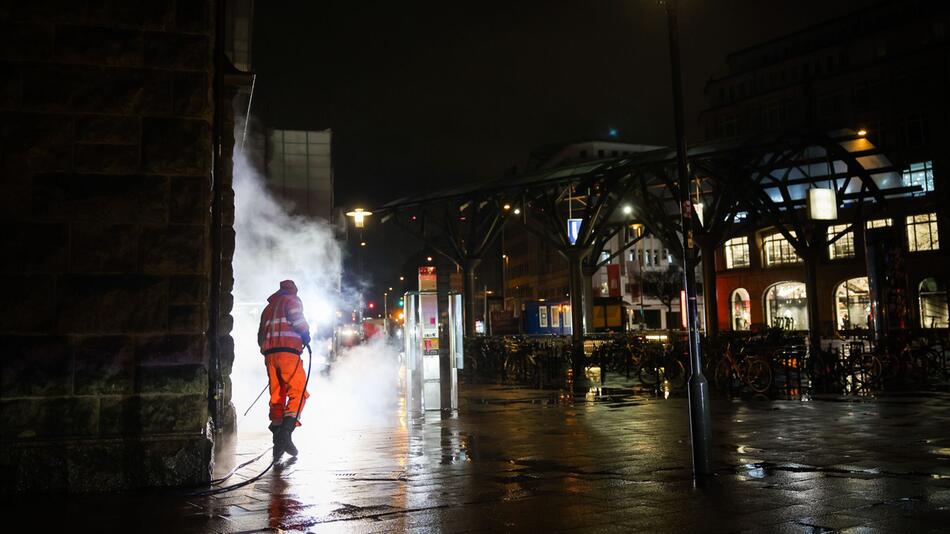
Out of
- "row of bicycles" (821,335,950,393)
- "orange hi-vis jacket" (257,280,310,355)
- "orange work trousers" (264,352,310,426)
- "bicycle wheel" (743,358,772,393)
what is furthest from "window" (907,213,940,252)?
"orange work trousers" (264,352,310,426)

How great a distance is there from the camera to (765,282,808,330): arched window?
60.3 meters

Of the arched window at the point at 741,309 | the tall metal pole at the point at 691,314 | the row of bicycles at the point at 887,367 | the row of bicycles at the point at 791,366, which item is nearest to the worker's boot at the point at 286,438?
the tall metal pole at the point at 691,314

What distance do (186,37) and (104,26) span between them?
760 mm

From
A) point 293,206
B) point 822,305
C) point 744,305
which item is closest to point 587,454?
point 293,206

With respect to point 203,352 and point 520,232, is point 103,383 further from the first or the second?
point 520,232

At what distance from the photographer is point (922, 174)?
54906mm

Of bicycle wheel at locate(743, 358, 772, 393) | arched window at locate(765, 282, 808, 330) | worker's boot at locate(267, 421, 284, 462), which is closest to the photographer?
worker's boot at locate(267, 421, 284, 462)

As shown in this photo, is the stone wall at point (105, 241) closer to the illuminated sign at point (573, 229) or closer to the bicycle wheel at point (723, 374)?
the bicycle wheel at point (723, 374)

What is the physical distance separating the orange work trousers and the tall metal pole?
4.59 m

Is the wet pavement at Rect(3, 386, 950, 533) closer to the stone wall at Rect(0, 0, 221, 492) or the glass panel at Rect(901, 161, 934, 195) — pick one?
the stone wall at Rect(0, 0, 221, 492)

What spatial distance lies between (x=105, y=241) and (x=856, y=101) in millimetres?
62936

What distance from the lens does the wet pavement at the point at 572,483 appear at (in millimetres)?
6311

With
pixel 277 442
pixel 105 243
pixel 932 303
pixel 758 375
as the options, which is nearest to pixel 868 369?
pixel 758 375

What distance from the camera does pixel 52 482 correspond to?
7711 mm
